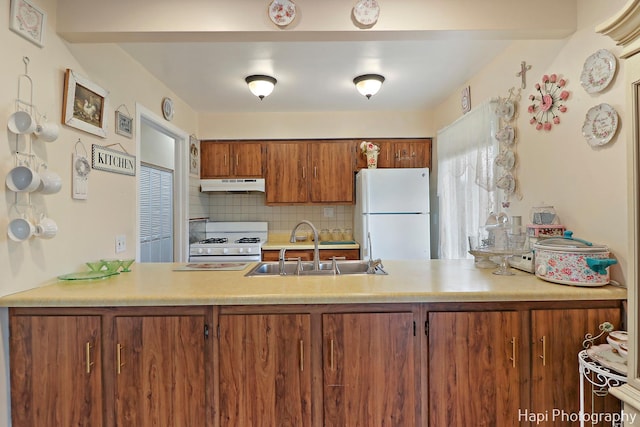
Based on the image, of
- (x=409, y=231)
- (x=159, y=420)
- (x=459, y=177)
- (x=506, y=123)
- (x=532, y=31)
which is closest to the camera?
(x=159, y=420)

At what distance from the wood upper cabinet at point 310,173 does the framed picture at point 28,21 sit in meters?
2.36

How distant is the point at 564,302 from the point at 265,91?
259cm

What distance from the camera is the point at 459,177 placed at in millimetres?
2965

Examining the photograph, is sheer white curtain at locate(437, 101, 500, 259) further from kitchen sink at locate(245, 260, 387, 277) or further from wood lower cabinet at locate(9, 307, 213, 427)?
wood lower cabinet at locate(9, 307, 213, 427)

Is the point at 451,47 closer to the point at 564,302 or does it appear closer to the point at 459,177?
the point at 459,177

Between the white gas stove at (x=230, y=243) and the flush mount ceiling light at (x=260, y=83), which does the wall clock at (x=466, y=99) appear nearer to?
the flush mount ceiling light at (x=260, y=83)

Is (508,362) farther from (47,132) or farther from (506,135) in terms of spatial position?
(47,132)

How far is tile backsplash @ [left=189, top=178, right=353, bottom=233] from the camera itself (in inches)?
160

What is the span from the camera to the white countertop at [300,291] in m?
1.34

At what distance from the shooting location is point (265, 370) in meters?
1.37

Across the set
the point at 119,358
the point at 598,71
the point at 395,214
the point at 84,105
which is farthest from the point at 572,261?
the point at 84,105

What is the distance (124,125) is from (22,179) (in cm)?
93

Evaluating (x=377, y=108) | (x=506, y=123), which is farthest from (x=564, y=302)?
(x=377, y=108)

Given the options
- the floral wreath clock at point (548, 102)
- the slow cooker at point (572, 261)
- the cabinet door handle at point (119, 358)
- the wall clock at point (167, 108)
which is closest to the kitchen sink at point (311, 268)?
the cabinet door handle at point (119, 358)
